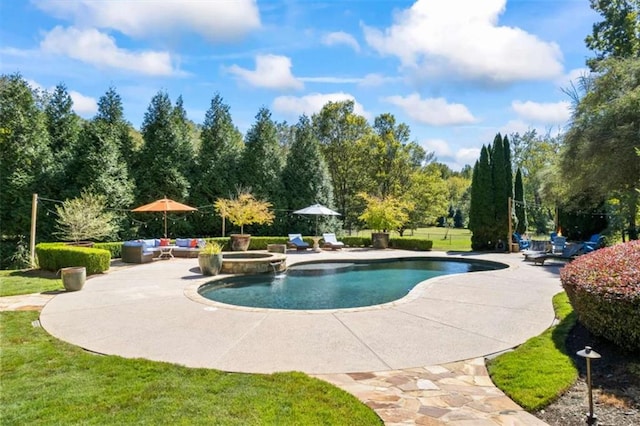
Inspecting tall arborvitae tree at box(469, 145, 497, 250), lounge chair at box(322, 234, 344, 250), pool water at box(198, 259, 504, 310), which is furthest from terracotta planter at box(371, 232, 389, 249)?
tall arborvitae tree at box(469, 145, 497, 250)

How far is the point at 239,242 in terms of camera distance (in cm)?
1766

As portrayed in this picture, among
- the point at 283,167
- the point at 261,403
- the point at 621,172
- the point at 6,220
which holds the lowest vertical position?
the point at 261,403

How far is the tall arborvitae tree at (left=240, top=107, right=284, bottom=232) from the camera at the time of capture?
21.4 metres

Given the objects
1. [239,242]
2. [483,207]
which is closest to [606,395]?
[239,242]

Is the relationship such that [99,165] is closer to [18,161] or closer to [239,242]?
[18,161]

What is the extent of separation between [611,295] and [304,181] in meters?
18.8

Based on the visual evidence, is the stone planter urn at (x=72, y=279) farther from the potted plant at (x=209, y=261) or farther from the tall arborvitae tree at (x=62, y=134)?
the tall arborvitae tree at (x=62, y=134)

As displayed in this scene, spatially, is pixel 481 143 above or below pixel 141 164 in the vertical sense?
above

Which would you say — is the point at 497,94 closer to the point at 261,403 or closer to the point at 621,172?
the point at 621,172

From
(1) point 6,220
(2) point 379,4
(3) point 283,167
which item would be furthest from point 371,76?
(1) point 6,220

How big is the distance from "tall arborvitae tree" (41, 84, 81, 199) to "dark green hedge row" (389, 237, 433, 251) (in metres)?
15.0

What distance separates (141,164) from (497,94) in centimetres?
1609

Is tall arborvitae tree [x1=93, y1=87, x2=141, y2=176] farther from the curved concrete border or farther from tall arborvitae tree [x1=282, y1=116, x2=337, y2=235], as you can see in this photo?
the curved concrete border

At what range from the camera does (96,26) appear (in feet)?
31.9
